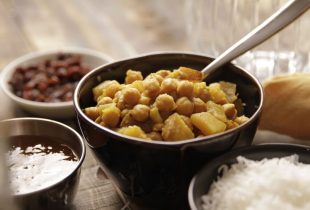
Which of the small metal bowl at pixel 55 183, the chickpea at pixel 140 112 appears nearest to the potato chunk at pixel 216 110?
the chickpea at pixel 140 112

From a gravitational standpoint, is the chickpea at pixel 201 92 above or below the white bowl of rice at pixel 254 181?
above

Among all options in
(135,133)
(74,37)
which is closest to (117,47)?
(74,37)

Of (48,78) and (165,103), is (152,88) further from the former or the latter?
(48,78)

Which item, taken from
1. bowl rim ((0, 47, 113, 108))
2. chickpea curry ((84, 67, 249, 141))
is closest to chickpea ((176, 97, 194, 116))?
chickpea curry ((84, 67, 249, 141))

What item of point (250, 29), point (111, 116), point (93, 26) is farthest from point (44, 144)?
point (93, 26)

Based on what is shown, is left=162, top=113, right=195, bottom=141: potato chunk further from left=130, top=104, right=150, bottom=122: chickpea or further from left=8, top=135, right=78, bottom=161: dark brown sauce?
left=8, top=135, right=78, bottom=161: dark brown sauce

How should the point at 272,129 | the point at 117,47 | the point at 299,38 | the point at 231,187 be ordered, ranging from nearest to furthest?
1. the point at 231,187
2. the point at 272,129
3. the point at 299,38
4. the point at 117,47

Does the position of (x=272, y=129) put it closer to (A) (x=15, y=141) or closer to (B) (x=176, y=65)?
(B) (x=176, y=65)

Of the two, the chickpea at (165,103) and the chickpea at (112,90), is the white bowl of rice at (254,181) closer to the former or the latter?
the chickpea at (165,103)
